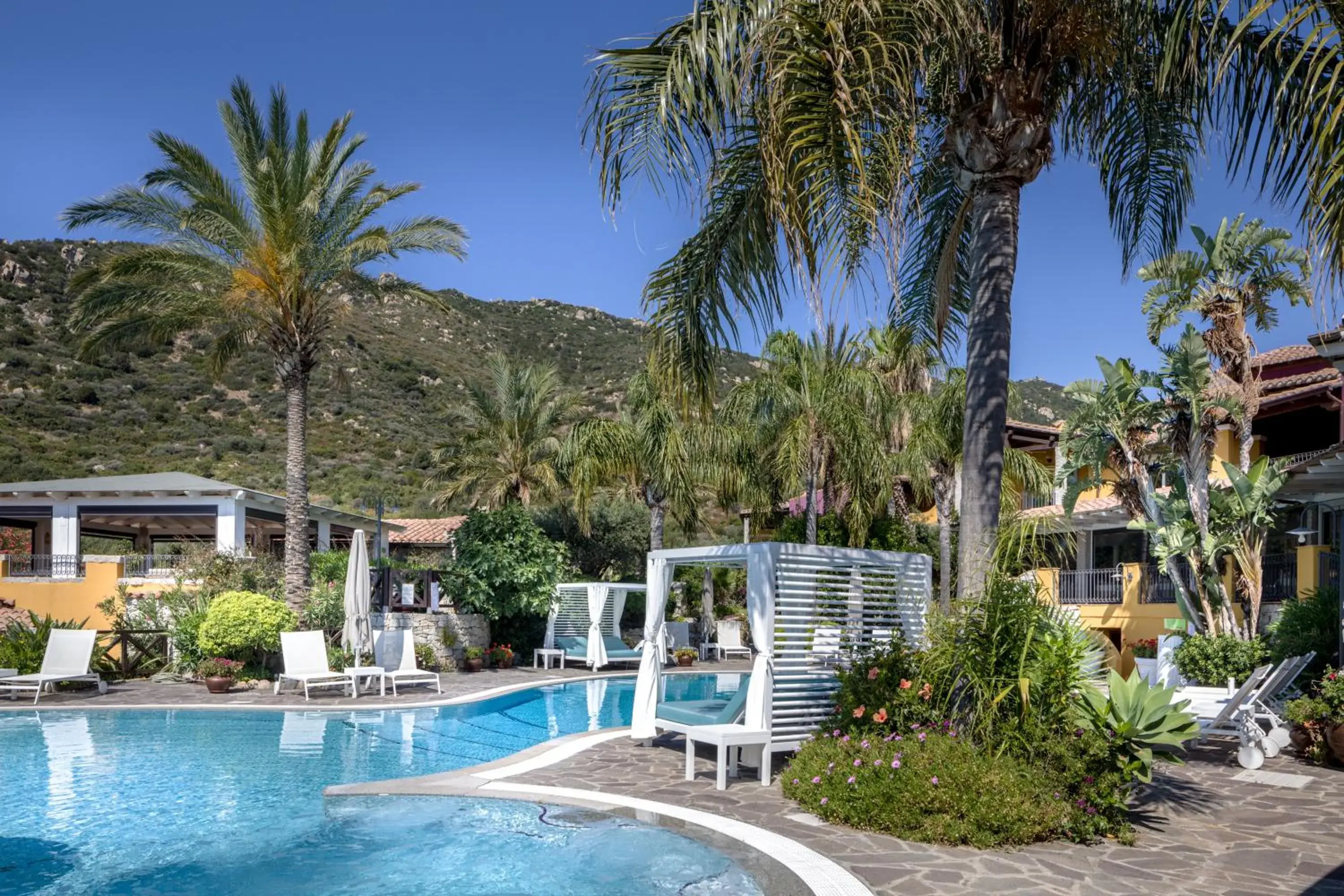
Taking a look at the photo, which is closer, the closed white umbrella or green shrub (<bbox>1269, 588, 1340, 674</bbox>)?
green shrub (<bbox>1269, 588, 1340, 674</bbox>)

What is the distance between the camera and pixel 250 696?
1702 centimetres

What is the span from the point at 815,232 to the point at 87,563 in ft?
88.3

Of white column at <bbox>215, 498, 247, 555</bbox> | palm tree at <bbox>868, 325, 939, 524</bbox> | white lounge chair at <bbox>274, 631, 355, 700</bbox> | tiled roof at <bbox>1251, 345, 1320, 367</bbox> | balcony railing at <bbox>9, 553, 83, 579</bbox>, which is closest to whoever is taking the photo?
white lounge chair at <bbox>274, 631, 355, 700</bbox>

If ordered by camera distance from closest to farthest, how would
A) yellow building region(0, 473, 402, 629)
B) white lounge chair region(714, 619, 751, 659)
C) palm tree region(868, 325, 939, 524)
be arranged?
palm tree region(868, 325, 939, 524) → yellow building region(0, 473, 402, 629) → white lounge chair region(714, 619, 751, 659)

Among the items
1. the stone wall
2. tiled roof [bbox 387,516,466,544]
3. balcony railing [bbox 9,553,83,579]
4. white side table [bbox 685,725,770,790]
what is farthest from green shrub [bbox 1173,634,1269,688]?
tiled roof [bbox 387,516,466,544]

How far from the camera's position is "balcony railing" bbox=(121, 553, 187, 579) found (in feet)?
88.9

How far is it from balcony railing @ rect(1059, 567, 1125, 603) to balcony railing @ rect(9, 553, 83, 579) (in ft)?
82.2

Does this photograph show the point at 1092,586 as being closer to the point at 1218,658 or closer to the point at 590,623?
the point at 1218,658

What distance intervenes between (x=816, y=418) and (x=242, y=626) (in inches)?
497

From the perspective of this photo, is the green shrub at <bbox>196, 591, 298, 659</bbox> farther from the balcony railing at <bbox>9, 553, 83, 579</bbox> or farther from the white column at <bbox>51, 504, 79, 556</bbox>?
the white column at <bbox>51, 504, 79, 556</bbox>

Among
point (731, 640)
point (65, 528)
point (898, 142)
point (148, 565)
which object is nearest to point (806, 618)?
point (898, 142)

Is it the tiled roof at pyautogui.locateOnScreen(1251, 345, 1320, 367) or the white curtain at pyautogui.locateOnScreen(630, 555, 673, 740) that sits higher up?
the tiled roof at pyautogui.locateOnScreen(1251, 345, 1320, 367)

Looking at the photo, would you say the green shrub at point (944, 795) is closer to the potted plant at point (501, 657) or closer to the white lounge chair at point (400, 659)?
the white lounge chair at point (400, 659)

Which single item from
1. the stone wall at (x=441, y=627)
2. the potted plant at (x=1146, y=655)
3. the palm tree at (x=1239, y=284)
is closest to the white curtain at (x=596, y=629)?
the stone wall at (x=441, y=627)
